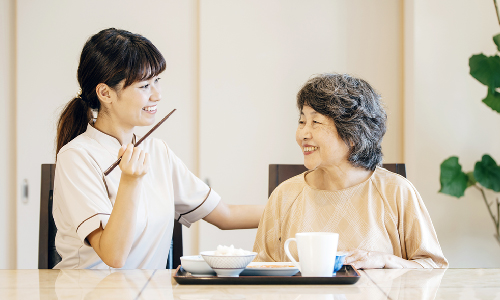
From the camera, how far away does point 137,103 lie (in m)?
1.66

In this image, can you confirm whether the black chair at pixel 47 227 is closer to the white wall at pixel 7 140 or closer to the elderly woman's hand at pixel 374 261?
the elderly woman's hand at pixel 374 261

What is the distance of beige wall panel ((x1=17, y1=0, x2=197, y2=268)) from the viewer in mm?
3068

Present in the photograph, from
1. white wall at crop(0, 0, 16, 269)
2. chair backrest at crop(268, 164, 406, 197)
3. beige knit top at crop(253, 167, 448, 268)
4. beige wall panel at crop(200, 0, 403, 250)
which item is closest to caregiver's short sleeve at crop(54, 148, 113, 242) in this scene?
beige knit top at crop(253, 167, 448, 268)

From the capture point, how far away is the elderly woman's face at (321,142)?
1.45m

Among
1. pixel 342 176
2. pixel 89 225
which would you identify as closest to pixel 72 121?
pixel 89 225

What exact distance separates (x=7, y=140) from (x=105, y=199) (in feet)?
6.47

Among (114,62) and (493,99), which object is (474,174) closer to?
(493,99)

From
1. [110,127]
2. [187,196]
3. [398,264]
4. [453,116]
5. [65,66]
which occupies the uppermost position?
[65,66]

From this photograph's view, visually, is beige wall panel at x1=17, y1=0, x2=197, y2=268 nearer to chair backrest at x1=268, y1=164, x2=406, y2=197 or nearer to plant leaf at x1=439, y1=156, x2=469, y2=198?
chair backrest at x1=268, y1=164, x2=406, y2=197

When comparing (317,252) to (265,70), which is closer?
(317,252)

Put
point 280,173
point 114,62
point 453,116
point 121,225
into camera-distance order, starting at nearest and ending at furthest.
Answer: point 121,225
point 114,62
point 280,173
point 453,116

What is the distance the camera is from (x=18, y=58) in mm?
3090

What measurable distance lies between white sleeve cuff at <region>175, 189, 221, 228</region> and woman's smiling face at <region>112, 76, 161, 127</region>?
0.40 meters

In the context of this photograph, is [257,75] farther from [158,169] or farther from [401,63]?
[158,169]
